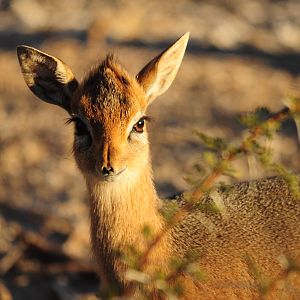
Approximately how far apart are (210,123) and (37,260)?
2.64 meters

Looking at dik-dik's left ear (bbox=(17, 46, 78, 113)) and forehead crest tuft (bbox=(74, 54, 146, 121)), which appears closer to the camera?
forehead crest tuft (bbox=(74, 54, 146, 121))

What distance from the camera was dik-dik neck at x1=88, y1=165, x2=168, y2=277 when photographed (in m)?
4.95

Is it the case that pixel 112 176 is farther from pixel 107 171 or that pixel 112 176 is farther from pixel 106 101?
pixel 106 101

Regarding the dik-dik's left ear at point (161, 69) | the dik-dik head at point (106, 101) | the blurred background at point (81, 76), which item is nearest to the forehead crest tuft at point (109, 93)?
the dik-dik head at point (106, 101)

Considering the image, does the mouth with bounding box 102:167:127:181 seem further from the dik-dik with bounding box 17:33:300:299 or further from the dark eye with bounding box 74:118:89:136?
the dark eye with bounding box 74:118:89:136


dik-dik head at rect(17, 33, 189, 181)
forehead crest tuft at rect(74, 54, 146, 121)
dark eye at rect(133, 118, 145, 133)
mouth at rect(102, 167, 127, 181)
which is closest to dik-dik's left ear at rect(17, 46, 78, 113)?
dik-dik head at rect(17, 33, 189, 181)

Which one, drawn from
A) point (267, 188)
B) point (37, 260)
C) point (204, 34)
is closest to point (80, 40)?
point (204, 34)

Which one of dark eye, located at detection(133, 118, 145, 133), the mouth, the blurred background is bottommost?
the blurred background

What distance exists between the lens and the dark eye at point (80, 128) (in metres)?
4.86

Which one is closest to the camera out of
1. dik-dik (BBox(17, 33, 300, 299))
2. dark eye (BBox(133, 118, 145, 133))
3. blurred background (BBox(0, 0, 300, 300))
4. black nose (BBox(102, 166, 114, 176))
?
black nose (BBox(102, 166, 114, 176))

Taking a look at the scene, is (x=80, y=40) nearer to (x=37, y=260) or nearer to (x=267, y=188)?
(x=37, y=260)

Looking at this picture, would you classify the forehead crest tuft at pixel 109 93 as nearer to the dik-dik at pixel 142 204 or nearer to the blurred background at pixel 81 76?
the dik-dik at pixel 142 204

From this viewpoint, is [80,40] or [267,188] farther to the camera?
[80,40]

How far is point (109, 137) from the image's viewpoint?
462 cm
